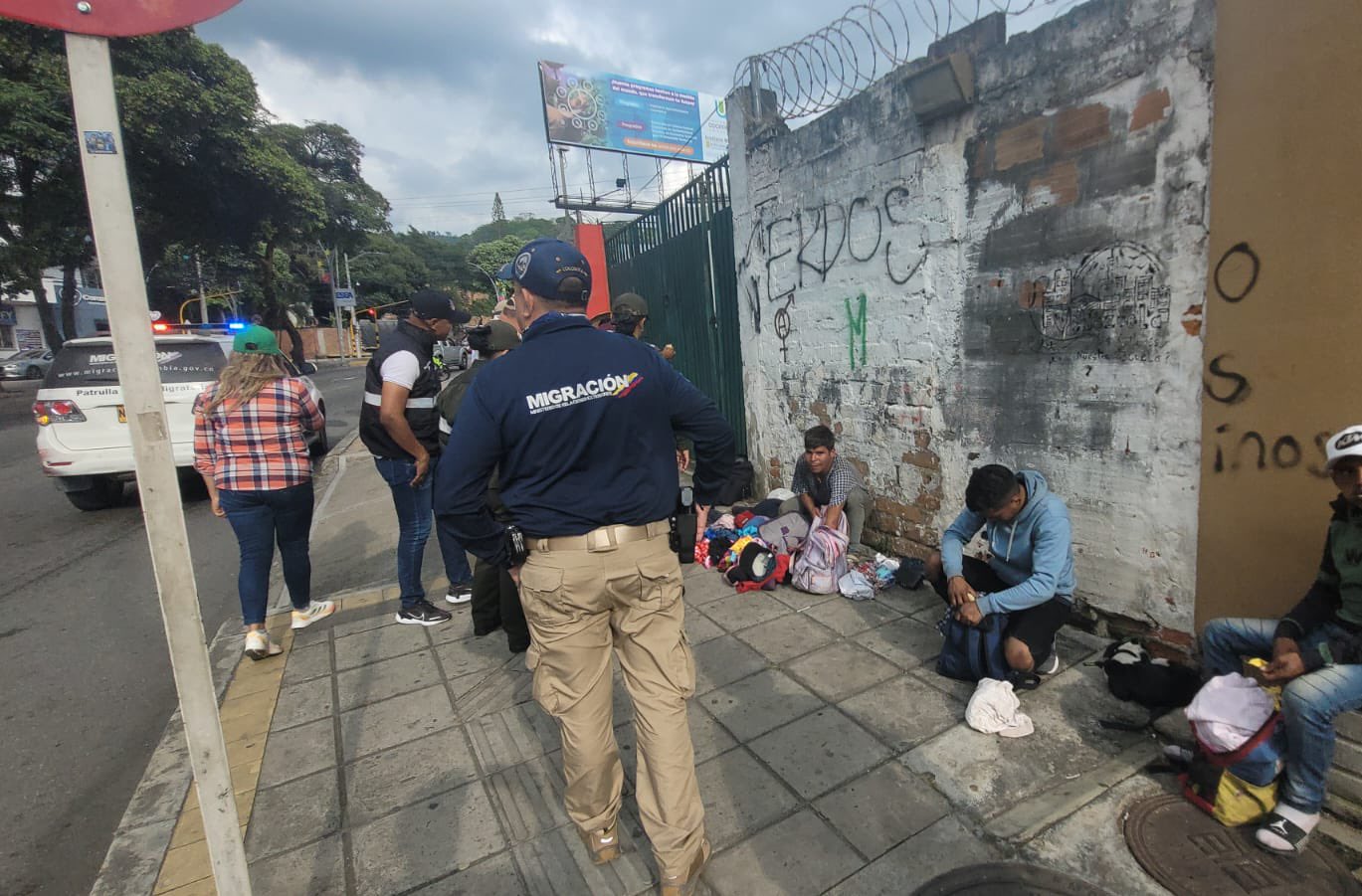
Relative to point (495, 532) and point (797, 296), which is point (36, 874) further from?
point (797, 296)

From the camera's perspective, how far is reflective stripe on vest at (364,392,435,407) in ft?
12.2

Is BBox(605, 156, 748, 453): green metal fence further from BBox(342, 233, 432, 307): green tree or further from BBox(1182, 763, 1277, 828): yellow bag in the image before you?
BBox(342, 233, 432, 307): green tree

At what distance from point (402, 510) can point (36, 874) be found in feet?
6.76

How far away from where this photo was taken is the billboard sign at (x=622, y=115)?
73.2 ft

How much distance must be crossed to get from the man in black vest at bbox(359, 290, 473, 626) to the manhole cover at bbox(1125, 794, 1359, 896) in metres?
3.51

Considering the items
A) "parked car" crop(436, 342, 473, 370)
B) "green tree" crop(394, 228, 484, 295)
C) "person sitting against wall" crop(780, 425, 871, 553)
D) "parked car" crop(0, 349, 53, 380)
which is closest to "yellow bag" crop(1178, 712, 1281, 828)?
"person sitting against wall" crop(780, 425, 871, 553)

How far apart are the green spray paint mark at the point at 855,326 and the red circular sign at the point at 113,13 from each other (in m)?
3.70

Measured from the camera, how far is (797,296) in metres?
5.00

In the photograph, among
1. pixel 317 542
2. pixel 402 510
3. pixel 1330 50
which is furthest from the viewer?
pixel 317 542

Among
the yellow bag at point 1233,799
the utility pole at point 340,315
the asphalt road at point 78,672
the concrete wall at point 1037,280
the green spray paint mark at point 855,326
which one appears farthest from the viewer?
the utility pole at point 340,315

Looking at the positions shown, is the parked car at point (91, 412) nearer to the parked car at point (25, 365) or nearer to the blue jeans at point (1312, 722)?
the blue jeans at point (1312, 722)

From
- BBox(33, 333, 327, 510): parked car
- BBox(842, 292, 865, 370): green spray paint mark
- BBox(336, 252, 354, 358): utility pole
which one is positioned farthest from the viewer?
BBox(336, 252, 354, 358): utility pole

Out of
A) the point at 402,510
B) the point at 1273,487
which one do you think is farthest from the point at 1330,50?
the point at 402,510

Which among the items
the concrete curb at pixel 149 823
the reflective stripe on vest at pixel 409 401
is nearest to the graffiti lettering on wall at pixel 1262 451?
the reflective stripe on vest at pixel 409 401
